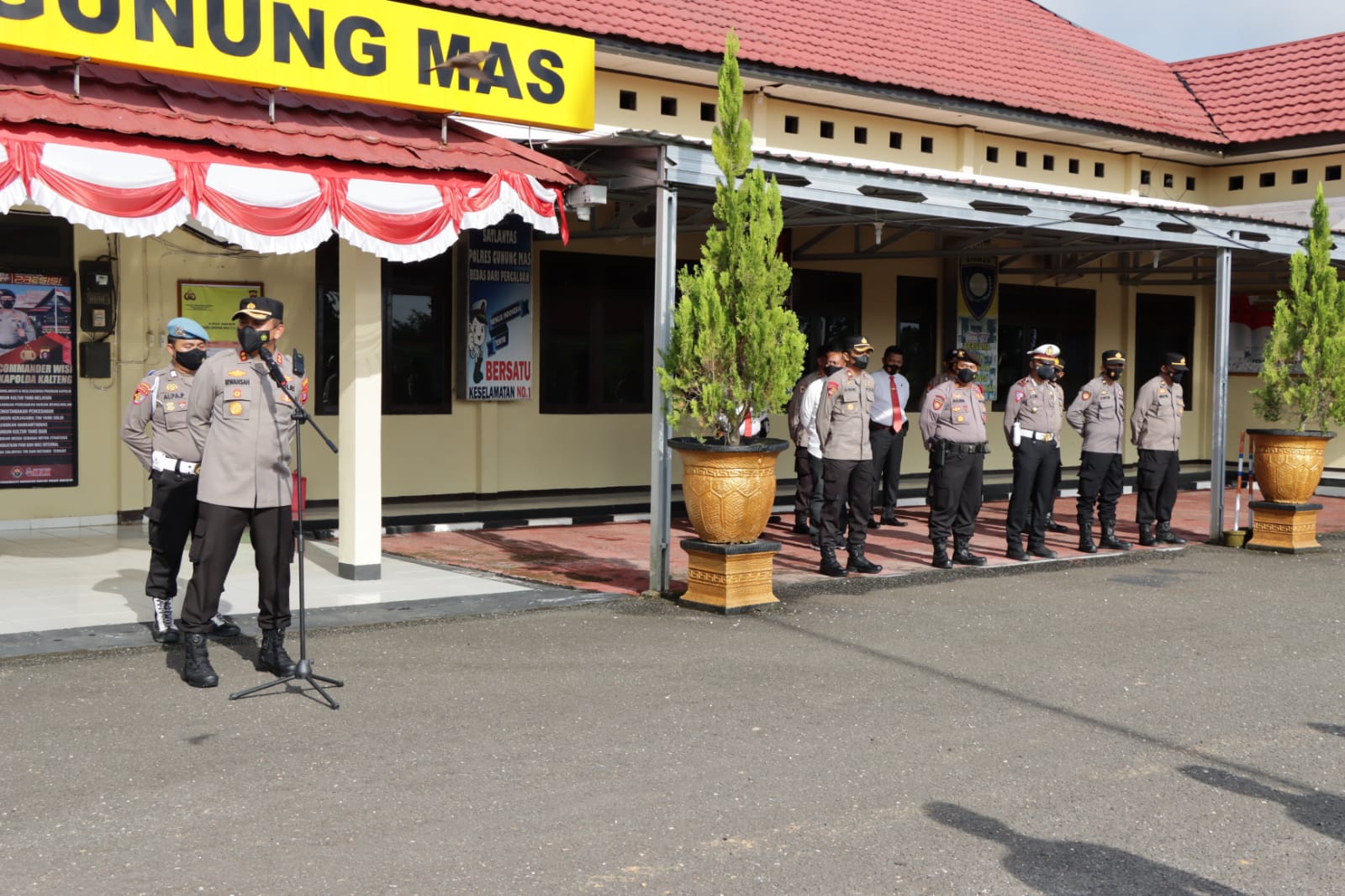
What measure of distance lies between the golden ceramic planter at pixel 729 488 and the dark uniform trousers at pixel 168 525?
3.18 meters

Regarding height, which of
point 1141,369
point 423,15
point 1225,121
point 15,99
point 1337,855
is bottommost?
point 1337,855

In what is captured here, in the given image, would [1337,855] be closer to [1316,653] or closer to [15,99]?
[1316,653]

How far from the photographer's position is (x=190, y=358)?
7.56m

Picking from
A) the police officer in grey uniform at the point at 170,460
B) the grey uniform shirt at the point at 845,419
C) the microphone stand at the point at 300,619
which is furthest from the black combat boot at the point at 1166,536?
the police officer in grey uniform at the point at 170,460

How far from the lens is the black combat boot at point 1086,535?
12.5 m

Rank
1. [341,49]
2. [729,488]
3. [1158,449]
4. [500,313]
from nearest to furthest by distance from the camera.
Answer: [729,488], [341,49], [1158,449], [500,313]

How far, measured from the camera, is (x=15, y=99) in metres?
8.22

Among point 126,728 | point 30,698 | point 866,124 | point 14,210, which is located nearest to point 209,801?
point 126,728

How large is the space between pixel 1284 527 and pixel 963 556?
3.51 meters

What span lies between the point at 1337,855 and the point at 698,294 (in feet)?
18.0

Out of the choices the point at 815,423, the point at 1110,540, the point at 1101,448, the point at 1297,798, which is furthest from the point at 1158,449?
the point at 1297,798

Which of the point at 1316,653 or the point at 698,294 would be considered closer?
the point at 1316,653

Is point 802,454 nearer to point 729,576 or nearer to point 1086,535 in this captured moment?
point 1086,535

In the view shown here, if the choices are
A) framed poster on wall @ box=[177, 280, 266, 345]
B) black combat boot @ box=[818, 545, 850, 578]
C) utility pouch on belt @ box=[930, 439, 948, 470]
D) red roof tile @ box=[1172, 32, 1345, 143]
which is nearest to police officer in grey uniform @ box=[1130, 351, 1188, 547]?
utility pouch on belt @ box=[930, 439, 948, 470]
